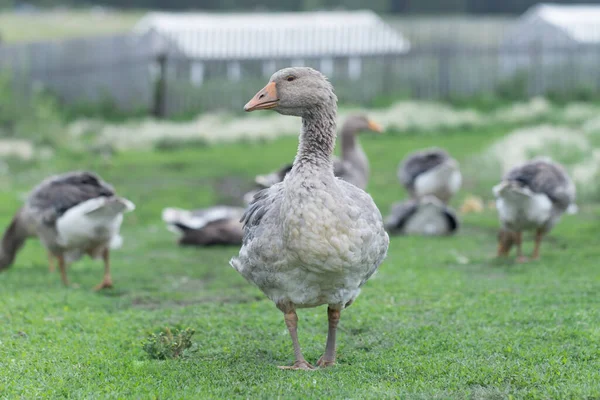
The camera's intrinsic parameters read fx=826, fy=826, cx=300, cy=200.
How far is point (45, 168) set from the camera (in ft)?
65.0

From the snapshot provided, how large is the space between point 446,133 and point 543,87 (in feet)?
22.6

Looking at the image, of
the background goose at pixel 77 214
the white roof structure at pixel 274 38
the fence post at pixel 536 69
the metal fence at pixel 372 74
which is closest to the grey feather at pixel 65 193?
the background goose at pixel 77 214

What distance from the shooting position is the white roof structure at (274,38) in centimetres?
3070

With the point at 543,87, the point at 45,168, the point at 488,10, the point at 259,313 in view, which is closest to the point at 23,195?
the point at 45,168

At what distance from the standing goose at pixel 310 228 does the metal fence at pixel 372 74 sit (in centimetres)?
2130

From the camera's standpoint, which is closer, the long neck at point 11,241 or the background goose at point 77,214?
the background goose at point 77,214

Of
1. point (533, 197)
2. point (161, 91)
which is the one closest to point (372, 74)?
point (161, 91)

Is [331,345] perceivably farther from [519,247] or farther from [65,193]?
[519,247]

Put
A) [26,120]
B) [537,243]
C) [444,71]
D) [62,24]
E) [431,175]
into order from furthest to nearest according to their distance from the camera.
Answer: [62,24], [444,71], [26,120], [431,175], [537,243]

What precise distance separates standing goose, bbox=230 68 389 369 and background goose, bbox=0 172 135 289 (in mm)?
3253

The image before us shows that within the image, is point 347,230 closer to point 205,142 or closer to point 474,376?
point 474,376

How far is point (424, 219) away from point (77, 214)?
238 inches

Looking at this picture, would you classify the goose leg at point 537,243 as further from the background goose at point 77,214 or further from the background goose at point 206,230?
the background goose at point 77,214

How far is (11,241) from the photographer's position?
38.1 ft
